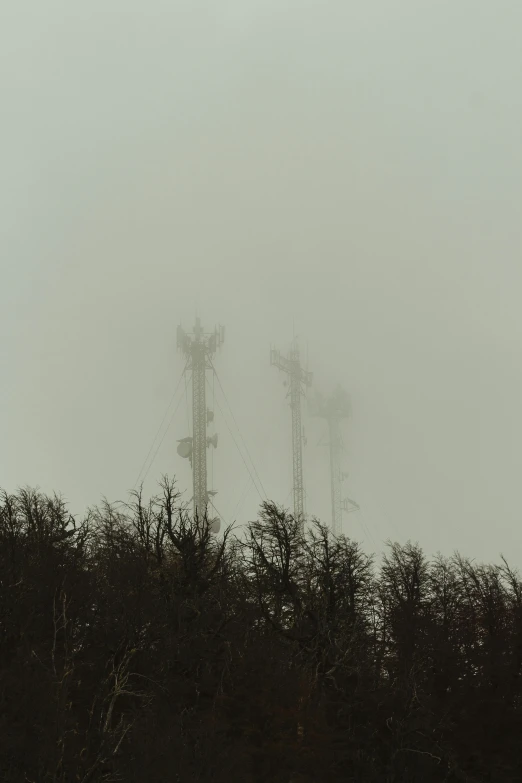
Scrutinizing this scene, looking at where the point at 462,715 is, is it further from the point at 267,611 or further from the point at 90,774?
the point at 90,774

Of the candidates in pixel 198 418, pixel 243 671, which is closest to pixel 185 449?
pixel 198 418

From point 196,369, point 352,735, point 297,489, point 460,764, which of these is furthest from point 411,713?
point 297,489

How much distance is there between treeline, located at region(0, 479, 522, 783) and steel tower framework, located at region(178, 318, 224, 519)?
56739 mm

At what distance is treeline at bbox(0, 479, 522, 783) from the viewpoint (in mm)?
43094

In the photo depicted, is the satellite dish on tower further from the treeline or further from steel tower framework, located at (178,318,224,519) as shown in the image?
the treeline

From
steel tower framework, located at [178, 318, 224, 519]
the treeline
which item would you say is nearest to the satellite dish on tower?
steel tower framework, located at [178, 318, 224, 519]

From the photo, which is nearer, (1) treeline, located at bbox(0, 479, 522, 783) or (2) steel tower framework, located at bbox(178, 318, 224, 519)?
(1) treeline, located at bbox(0, 479, 522, 783)

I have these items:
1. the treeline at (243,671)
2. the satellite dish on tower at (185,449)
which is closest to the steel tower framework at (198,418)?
the satellite dish on tower at (185,449)

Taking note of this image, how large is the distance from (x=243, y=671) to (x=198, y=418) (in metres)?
80.7

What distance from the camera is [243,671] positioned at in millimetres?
54000

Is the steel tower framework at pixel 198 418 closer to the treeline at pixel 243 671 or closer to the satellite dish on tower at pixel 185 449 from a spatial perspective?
the satellite dish on tower at pixel 185 449

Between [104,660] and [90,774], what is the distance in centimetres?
1274

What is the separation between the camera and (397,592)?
71.4 metres

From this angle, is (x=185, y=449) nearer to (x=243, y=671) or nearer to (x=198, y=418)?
(x=198, y=418)
